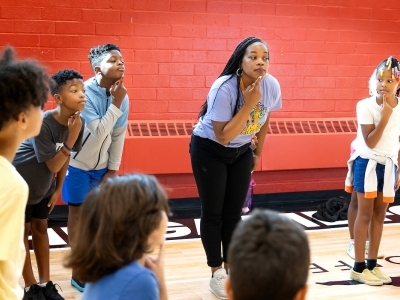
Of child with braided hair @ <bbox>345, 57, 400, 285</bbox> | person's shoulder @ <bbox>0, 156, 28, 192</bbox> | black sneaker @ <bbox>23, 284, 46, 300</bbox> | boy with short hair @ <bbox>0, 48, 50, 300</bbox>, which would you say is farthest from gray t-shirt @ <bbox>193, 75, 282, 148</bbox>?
person's shoulder @ <bbox>0, 156, 28, 192</bbox>

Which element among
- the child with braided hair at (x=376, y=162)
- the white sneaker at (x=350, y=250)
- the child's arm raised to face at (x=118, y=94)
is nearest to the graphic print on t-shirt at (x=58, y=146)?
the child's arm raised to face at (x=118, y=94)

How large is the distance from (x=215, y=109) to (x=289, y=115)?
271cm

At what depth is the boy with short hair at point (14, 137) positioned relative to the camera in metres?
1.82

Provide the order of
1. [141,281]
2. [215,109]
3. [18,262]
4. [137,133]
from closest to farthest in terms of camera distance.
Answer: [141,281], [18,262], [215,109], [137,133]

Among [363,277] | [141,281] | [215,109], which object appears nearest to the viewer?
[141,281]

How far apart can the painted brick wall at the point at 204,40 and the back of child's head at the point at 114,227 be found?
371 cm

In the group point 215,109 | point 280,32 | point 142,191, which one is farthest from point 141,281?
point 280,32

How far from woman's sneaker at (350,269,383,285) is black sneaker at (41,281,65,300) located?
1.74 m

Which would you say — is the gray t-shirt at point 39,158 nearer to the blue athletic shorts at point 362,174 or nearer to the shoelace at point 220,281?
the shoelace at point 220,281

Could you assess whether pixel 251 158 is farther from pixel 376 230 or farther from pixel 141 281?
pixel 141 281

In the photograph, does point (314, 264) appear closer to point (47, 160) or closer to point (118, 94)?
point (118, 94)

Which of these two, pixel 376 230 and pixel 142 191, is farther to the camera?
pixel 376 230

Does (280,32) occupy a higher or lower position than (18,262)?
higher

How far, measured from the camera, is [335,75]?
6172 mm
